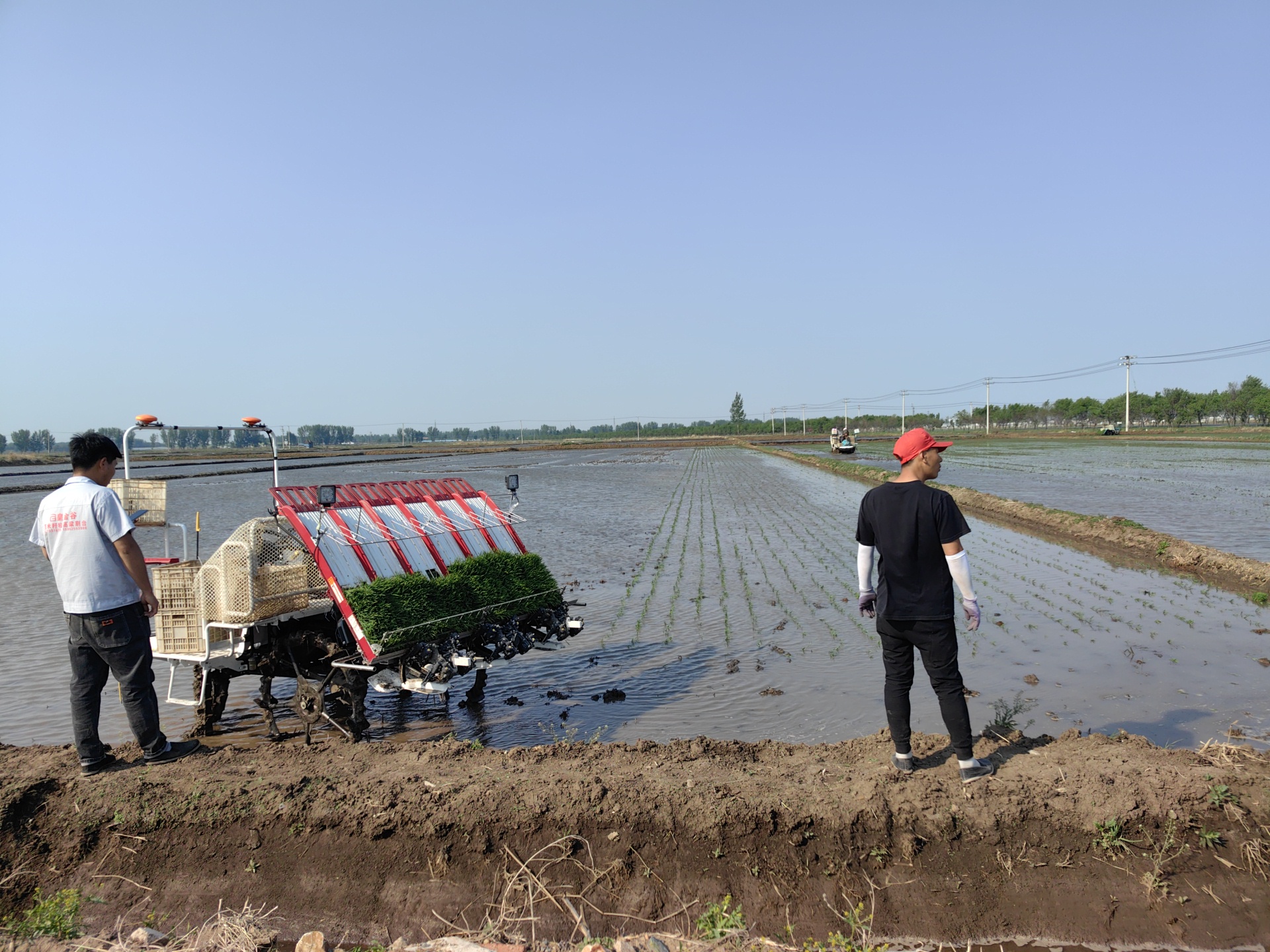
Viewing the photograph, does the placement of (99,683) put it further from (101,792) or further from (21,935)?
(21,935)

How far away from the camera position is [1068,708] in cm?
655

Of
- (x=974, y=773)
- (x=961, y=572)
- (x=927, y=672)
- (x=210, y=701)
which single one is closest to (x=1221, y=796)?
(x=974, y=773)

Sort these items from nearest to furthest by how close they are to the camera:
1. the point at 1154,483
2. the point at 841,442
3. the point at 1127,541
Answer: the point at 1127,541
the point at 1154,483
the point at 841,442

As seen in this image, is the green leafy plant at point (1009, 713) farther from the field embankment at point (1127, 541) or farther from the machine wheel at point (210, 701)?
the field embankment at point (1127, 541)

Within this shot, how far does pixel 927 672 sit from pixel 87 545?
16.0ft

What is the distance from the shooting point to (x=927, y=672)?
4.45 m

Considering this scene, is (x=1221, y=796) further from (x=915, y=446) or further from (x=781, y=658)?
(x=781, y=658)

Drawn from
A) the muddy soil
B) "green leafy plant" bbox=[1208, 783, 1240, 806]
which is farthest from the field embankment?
the muddy soil

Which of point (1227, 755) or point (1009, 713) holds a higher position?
point (1227, 755)

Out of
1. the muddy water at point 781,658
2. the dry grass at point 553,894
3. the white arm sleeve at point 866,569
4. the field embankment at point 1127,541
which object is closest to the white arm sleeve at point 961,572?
the white arm sleeve at point 866,569

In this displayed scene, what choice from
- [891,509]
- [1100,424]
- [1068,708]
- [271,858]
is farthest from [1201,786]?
[1100,424]

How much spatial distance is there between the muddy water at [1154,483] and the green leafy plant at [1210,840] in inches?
429

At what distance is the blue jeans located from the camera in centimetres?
483

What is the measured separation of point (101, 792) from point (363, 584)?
1.95 metres
